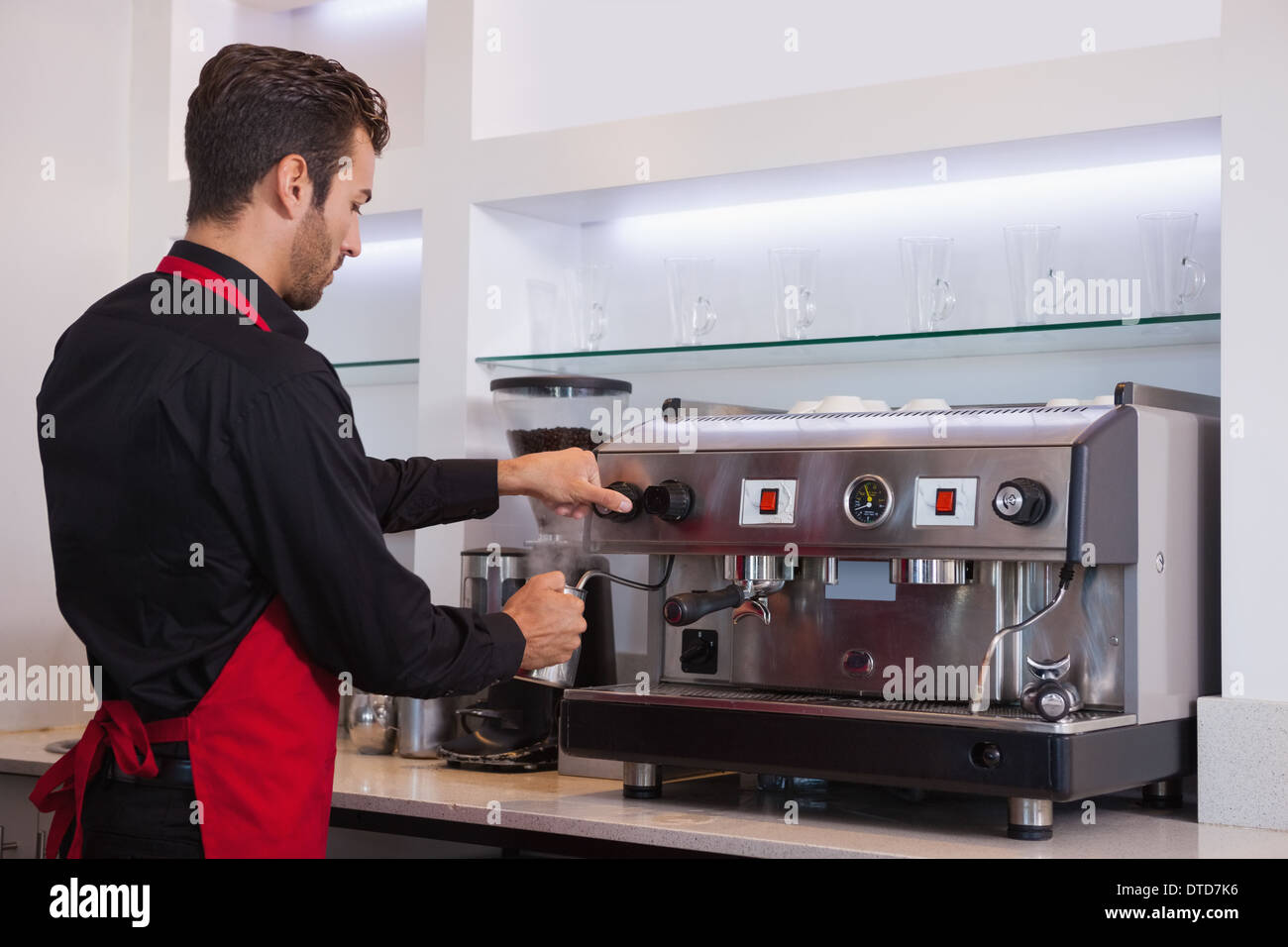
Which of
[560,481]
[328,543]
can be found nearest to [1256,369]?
[560,481]

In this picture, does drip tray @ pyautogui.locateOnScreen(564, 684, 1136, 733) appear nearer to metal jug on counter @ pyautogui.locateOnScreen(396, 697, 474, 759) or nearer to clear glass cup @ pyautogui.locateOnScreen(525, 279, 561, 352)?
metal jug on counter @ pyautogui.locateOnScreen(396, 697, 474, 759)

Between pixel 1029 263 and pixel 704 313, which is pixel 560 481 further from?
pixel 1029 263

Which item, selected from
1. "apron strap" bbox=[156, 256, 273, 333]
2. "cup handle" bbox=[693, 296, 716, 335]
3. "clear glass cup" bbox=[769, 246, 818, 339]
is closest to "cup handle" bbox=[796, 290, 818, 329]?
"clear glass cup" bbox=[769, 246, 818, 339]

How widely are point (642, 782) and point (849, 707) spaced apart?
1.04 ft

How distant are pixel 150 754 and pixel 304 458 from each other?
1.02 ft

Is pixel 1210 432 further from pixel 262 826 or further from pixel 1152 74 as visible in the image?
pixel 262 826

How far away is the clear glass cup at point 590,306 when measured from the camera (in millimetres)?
2297

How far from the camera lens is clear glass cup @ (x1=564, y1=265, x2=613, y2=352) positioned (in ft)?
7.54

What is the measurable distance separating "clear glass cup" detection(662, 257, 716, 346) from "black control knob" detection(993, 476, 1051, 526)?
820mm

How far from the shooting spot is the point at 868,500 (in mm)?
1565

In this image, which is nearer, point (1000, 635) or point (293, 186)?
point (293, 186)

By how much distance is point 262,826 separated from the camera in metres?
1.32

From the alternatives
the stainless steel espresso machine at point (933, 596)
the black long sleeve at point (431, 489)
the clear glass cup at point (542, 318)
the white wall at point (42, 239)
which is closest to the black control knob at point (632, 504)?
the stainless steel espresso machine at point (933, 596)
